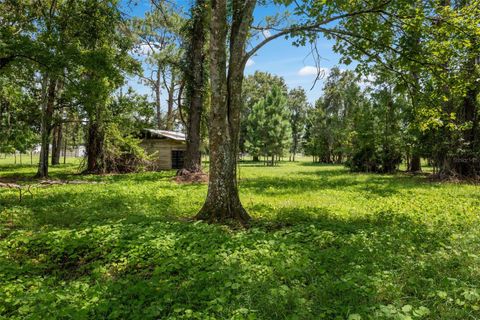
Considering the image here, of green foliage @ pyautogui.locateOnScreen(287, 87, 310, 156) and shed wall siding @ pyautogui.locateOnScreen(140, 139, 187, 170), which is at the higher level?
green foliage @ pyautogui.locateOnScreen(287, 87, 310, 156)

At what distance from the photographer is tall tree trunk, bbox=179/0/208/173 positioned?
17.5 metres

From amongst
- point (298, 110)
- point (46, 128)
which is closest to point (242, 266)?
point (46, 128)

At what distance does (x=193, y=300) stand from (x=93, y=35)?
14.2 meters

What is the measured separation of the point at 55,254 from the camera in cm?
549

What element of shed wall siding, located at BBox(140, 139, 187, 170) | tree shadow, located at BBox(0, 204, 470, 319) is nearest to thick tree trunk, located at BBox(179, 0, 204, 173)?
shed wall siding, located at BBox(140, 139, 187, 170)

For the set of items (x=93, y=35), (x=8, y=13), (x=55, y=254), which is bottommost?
(x=55, y=254)

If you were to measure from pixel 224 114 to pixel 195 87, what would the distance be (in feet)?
35.6

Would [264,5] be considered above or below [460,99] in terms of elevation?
above

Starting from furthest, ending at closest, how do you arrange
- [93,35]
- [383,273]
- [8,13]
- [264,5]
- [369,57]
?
1. [8,13]
2. [93,35]
3. [264,5]
4. [369,57]
5. [383,273]

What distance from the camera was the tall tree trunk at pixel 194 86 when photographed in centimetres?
1752

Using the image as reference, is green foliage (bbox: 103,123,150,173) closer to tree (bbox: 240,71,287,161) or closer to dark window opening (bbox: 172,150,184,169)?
dark window opening (bbox: 172,150,184,169)

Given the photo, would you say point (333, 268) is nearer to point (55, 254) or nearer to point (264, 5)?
point (55, 254)

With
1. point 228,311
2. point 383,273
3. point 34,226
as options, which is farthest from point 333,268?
point 34,226

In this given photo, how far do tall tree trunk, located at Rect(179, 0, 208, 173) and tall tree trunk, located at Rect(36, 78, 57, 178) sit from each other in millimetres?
8024
